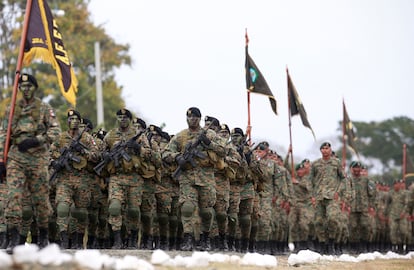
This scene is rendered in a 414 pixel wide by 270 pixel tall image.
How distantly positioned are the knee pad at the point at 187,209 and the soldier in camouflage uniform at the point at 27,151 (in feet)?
10.3

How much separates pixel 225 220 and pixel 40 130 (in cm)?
531

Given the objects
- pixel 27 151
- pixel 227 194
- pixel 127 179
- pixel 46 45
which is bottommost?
pixel 227 194

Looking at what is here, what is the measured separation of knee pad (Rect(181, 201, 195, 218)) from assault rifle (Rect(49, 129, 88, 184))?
6.02 feet

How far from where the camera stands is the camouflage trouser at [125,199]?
16391mm

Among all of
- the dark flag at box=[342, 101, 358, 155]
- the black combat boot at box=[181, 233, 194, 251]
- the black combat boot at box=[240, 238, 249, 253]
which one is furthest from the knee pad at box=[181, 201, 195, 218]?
the dark flag at box=[342, 101, 358, 155]

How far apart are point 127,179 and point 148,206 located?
111 cm

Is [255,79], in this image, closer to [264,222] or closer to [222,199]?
[264,222]

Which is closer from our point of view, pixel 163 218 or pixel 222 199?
pixel 222 199

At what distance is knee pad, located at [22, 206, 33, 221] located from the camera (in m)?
13.9

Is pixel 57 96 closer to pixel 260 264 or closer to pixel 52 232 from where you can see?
pixel 52 232

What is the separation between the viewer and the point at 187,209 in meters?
16.3

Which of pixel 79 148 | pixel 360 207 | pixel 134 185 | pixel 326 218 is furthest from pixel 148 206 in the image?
pixel 360 207

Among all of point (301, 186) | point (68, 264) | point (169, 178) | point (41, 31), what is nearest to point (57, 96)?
point (301, 186)

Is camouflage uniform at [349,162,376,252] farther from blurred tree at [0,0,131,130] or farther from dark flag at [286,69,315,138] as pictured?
blurred tree at [0,0,131,130]
